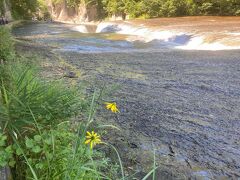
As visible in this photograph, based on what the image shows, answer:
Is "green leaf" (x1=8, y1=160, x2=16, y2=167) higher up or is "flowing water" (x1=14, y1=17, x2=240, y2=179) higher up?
"green leaf" (x1=8, y1=160, x2=16, y2=167)

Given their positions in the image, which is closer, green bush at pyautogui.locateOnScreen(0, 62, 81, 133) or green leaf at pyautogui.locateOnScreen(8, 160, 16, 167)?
green leaf at pyautogui.locateOnScreen(8, 160, 16, 167)

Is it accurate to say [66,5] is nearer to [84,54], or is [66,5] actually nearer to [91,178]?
[84,54]

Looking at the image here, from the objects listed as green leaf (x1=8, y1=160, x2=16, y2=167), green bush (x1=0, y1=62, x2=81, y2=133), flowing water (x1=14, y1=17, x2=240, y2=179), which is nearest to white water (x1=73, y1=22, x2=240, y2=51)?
flowing water (x1=14, y1=17, x2=240, y2=179)

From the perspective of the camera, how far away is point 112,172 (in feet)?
9.55

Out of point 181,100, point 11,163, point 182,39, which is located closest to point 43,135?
point 11,163

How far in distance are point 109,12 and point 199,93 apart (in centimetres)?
2828

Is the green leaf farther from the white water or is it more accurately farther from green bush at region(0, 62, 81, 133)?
the white water

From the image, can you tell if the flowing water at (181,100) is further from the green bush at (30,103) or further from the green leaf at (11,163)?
the green leaf at (11,163)

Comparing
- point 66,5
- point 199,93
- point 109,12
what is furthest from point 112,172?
point 66,5

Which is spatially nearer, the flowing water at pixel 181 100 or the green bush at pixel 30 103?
the green bush at pixel 30 103

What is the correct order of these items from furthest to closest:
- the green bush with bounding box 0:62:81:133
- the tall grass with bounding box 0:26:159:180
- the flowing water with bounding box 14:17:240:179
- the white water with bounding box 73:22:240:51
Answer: the white water with bounding box 73:22:240:51 < the flowing water with bounding box 14:17:240:179 < the green bush with bounding box 0:62:81:133 < the tall grass with bounding box 0:26:159:180

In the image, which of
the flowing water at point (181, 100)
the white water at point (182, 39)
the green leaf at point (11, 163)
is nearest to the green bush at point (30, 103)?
the green leaf at point (11, 163)

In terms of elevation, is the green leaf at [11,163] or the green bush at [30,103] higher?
the green bush at [30,103]

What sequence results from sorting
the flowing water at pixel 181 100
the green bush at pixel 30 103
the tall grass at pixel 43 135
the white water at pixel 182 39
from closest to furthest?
the tall grass at pixel 43 135 < the green bush at pixel 30 103 < the flowing water at pixel 181 100 < the white water at pixel 182 39
